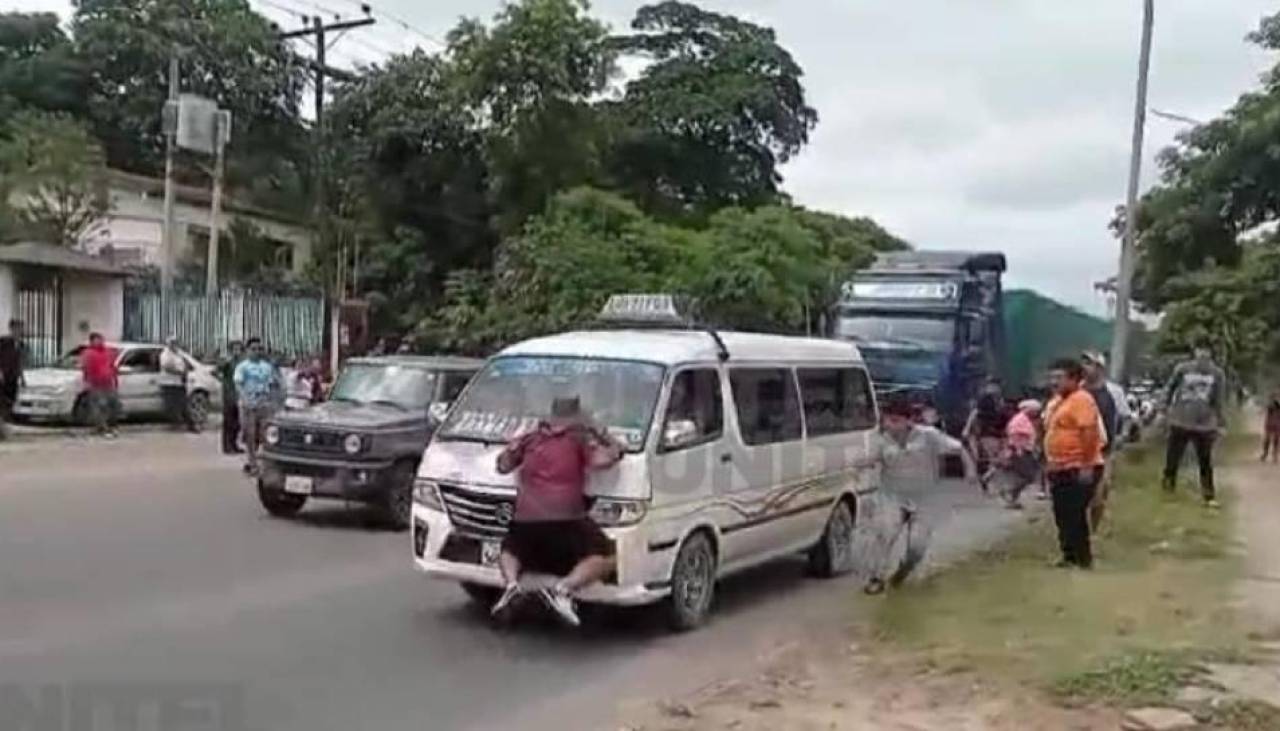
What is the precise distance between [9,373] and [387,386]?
10.9m

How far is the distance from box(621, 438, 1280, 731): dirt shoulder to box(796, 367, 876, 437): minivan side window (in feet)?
4.72

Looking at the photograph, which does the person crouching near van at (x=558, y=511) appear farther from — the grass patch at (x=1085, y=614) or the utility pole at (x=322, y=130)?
the utility pole at (x=322, y=130)

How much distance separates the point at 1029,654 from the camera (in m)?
9.33

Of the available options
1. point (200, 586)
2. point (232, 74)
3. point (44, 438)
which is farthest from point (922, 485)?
point (232, 74)

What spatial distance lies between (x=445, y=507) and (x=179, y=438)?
1663cm

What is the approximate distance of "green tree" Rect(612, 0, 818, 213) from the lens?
139ft

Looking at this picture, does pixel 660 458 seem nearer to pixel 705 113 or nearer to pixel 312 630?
pixel 312 630

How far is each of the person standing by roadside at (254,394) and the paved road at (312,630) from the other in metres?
3.71

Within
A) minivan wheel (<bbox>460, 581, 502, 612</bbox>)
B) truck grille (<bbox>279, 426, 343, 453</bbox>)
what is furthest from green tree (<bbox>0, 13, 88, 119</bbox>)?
minivan wheel (<bbox>460, 581, 502, 612</bbox>)

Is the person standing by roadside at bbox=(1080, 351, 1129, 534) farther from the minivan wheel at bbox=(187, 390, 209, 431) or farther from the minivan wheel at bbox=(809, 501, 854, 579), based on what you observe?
the minivan wheel at bbox=(187, 390, 209, 431)

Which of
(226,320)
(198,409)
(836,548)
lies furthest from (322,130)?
(836,548)

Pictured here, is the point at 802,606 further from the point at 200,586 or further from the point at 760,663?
the point at 200,586

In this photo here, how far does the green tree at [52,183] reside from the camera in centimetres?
3775

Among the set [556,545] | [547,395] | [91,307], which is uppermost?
[91,307]
